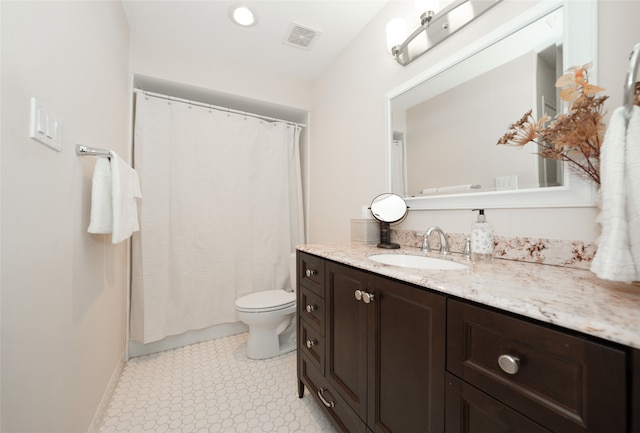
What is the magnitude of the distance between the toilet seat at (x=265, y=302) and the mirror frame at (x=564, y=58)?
1.31 metres

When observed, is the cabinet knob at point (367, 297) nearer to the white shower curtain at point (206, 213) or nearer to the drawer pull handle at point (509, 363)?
the drawer pull handle at point (509, 363)

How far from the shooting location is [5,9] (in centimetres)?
60

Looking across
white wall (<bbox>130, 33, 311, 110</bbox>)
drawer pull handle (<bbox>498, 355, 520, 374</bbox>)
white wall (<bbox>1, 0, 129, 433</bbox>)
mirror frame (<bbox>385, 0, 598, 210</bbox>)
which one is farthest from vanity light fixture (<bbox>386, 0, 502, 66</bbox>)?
white wall (<bbox>1, 0, 129, 433</bbox>)

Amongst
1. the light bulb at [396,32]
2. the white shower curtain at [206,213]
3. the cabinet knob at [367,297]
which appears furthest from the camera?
the white shower curtain at [206,213]

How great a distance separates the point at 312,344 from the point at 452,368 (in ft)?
2.60

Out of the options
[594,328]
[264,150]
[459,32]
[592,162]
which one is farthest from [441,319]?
[264,150]

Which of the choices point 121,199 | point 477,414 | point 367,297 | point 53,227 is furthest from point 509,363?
point 121,199

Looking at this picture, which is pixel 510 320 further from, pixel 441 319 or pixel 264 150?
→ pixel 264 150

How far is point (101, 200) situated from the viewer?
3.48 ft

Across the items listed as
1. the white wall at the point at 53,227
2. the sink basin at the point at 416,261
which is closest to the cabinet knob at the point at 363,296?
the sink basin at the point at 416,261

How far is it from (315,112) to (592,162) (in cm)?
201

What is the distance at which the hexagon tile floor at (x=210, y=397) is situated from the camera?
1210 mm

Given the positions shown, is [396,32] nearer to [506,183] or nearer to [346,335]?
[506,183]

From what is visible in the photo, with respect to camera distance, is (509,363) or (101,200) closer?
(509,363)
